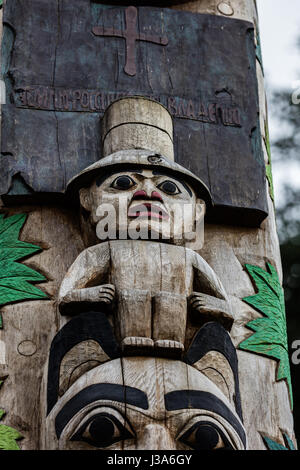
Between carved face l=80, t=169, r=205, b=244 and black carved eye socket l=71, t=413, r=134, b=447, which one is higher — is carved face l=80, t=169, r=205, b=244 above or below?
above

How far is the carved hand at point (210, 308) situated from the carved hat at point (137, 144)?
1.02 metres

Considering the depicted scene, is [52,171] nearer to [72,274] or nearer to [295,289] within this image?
[72,274]

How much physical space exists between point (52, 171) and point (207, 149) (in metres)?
1.29

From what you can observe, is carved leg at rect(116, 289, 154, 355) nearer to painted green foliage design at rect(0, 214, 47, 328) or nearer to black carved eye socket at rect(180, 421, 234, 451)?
black carved eye socket at rect(180, 421, 234, 451)

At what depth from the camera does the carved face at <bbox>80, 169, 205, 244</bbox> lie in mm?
6523

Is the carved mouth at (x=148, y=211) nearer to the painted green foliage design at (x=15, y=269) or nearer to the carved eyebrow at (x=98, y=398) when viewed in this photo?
the painted green foliage design at (x=15, y=269)

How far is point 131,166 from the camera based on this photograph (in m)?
6.78

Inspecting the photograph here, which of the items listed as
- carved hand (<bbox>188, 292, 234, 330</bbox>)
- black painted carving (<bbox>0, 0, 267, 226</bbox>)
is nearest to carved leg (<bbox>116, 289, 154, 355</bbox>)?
carved hand (<bbox>188, 292, 234, 330</bbox>)

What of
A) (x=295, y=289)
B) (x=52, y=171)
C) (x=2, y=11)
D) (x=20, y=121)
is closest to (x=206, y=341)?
(x=52, y=171)

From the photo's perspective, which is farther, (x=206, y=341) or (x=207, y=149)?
(x=207, y=149)

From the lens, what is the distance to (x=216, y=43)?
828 centimetres

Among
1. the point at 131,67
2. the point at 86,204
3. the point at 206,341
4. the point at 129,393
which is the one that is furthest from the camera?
the point at 131,67

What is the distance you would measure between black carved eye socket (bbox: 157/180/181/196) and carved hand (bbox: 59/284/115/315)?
948 mm

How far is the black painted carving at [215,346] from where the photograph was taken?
5941 mm
